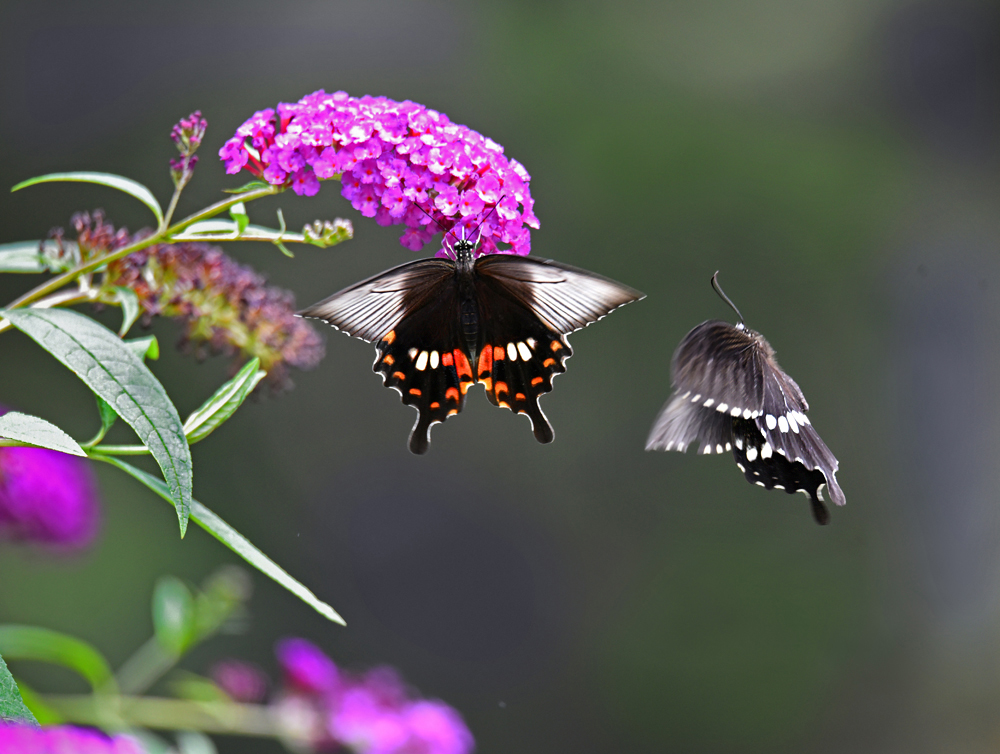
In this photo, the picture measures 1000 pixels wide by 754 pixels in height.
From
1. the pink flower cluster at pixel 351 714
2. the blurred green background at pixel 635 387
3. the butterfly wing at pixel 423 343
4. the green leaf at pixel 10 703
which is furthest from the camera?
the blurred green background at pixel 635 387

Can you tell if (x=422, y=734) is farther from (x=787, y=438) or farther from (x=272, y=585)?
(x=272, y=585)

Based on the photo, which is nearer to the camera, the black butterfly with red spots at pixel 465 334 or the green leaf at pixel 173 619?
the black butterfly with red spots at pixel 465 334

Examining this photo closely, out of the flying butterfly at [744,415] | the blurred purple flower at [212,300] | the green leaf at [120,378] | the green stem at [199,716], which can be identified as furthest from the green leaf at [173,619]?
the flying butterfly at [744,415]

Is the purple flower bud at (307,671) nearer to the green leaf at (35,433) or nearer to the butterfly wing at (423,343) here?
the butterfly wing at (423,343)

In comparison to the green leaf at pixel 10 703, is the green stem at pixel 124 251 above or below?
above

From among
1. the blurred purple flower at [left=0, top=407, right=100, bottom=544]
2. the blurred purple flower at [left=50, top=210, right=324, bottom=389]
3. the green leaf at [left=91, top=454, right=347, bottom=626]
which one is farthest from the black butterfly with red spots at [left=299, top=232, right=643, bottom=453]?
the blurred purple flower at [left=0, top=407, right=100, bottom=544]

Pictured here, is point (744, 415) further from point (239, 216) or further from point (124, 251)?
point (124, 251)
